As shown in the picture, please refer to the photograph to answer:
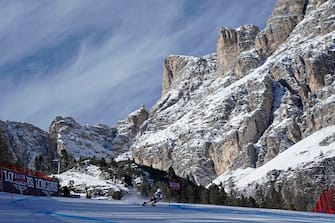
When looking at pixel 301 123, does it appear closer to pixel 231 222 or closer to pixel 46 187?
pixel 46 187

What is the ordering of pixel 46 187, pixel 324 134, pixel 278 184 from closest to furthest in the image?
pixel 46 187 < pixel 278 184 < pixel 324 134

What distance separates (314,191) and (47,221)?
132064 mm

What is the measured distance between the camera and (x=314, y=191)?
13712 centimetres

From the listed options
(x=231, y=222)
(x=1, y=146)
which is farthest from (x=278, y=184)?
(x=231, y=222)

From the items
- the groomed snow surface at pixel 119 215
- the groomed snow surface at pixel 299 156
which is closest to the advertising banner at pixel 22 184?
the groomed snow surface at pixel 119 215

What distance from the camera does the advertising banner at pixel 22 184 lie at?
3562cm

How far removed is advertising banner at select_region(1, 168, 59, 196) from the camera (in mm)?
35625

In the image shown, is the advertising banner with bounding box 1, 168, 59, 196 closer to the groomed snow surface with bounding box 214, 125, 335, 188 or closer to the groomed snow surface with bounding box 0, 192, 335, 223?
the groomed snow surface with bounding box 0, 192, 335, 223

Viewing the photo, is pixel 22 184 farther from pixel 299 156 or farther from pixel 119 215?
pixel 299 156

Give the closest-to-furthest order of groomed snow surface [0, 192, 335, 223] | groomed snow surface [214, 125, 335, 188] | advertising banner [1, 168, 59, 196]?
groomed snow surface [0, 192, 335, 223], advertising banner [1, 168, 59, 196], groomed snow surface [214, 125, 335, 188]

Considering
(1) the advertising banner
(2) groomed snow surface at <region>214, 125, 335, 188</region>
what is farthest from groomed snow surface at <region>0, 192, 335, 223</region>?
(2) groomed snow surface at <region>214, 125, 335, 188</region>

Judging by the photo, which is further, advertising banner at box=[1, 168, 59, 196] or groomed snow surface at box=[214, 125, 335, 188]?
groomed snow surface at box=[214, 125, 335, 188]

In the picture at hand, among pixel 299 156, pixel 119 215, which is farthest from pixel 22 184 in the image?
pixel 299 156

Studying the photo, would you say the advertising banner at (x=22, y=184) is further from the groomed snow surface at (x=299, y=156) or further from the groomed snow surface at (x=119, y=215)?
the groomed snow surface at (x=299, y=156)
